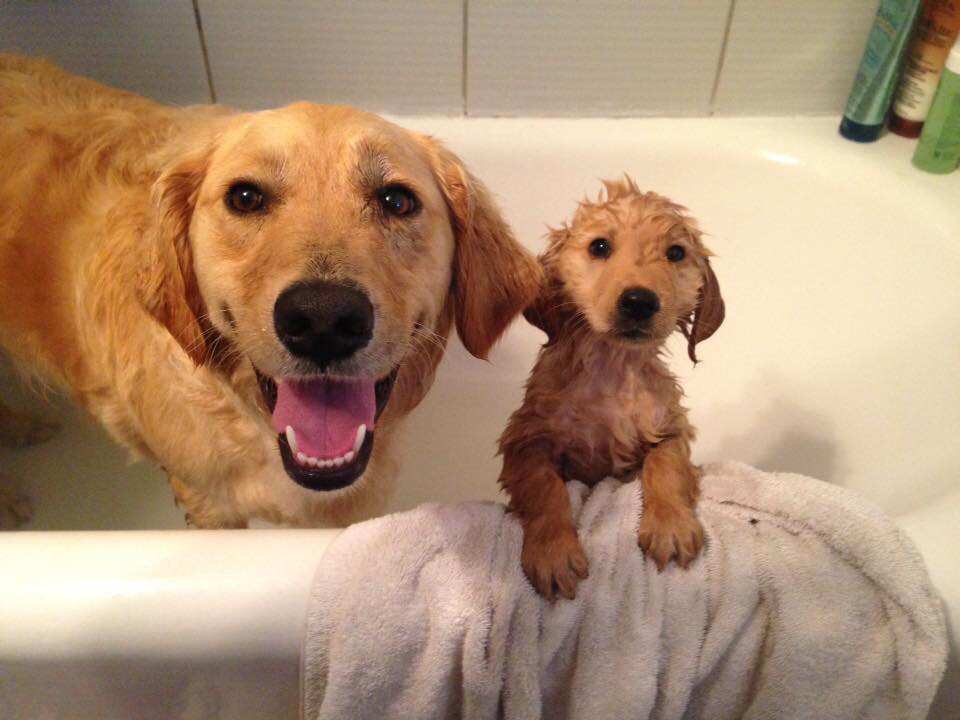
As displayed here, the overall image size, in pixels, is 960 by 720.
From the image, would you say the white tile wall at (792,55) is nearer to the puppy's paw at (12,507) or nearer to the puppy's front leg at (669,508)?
the puppy's front leg at (669,508)

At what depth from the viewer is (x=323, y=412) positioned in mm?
800

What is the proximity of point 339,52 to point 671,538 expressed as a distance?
124 centimetres

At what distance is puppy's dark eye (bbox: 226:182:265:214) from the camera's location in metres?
0.79

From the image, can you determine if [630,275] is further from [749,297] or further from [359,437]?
[749,297]

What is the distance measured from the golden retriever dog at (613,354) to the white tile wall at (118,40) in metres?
0.99

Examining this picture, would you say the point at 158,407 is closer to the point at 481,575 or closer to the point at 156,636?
the point at 156,636

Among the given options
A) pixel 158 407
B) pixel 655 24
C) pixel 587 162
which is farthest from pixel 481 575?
pixel 655 24

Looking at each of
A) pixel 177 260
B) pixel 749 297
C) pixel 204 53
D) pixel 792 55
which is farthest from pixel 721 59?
pixel 177 260

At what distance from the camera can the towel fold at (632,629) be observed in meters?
0.67

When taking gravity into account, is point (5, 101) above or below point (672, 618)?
above

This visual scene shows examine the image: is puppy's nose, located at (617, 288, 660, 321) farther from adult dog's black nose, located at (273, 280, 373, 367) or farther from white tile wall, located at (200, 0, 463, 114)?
white tile wall, located at (200, 0, 463, 114)

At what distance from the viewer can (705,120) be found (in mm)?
1554

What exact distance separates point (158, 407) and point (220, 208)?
339mm

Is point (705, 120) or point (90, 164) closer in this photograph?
point (90, 164)
